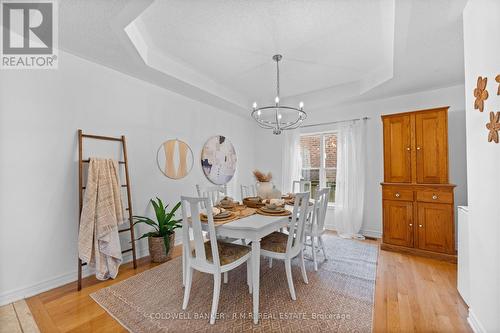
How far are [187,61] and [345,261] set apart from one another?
3.43 meters

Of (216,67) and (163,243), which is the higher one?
(216,67)

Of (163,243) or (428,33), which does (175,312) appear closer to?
(163,243)

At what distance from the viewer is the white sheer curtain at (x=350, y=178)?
4090 millimetres

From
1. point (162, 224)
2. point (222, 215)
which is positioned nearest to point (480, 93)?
point (222, 215)

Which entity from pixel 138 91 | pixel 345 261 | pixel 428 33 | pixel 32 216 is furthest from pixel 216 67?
pixel 345 261

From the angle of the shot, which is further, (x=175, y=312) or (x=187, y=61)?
(x=187, y=61)

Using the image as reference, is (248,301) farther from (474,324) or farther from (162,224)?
(474,324)

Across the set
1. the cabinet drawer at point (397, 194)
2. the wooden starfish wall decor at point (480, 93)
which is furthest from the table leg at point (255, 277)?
the cabinet drawer at point (397, 194)

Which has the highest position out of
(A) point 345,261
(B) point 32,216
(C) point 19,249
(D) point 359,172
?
(D) point 359,172

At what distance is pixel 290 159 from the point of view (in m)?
4.94

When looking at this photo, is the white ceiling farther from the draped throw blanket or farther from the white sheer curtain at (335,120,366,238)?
the draped throw blanket

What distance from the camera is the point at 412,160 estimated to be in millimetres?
3305

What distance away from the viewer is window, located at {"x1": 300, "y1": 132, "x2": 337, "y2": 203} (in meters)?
4.63

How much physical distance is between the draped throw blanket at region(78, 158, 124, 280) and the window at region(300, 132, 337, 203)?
11.8 feet
